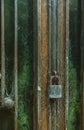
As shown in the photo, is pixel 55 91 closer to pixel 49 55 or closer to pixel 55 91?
pixel 55 91

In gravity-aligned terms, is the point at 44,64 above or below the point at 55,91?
above

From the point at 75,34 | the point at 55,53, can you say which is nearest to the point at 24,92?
the point at 55,53

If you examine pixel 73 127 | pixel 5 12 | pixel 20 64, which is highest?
pixel 5 12

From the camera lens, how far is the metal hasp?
1752 millimetres

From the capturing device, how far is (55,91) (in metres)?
1.76

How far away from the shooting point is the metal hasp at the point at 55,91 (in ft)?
5.75

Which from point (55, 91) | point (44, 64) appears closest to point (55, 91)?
point (55, 91)

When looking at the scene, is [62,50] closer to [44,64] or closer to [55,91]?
[44,64]

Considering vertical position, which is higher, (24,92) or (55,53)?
(55,53)

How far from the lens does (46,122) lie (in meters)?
1.81

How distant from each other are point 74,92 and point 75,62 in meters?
0.18

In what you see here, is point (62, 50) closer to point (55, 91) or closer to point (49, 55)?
point (49, 55)

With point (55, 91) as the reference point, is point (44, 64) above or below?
above

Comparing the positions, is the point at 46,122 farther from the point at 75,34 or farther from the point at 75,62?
the point at 75,34
